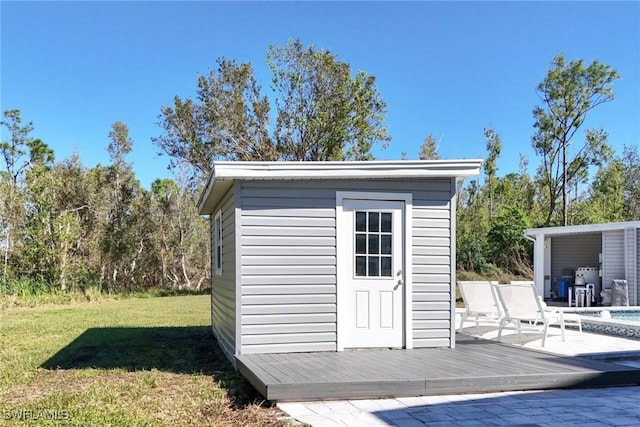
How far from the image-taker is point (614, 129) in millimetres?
24062

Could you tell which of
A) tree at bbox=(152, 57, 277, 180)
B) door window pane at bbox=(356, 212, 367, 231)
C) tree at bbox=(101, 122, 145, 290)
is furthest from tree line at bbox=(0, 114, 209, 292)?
door window pane at bbox=(356, 212, 367, 231)

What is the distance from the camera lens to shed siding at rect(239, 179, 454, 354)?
5918 mm

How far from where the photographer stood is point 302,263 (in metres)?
6.07

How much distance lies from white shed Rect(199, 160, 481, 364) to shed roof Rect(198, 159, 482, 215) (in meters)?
0.01

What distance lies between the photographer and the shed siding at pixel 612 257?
46.0ft

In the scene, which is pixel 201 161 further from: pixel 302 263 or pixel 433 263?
pixel 433 263

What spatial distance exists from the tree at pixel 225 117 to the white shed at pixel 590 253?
32.5ft

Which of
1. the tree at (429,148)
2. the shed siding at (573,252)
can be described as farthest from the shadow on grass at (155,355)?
the tree at (429,148)

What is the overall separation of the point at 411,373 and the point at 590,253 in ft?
46.2

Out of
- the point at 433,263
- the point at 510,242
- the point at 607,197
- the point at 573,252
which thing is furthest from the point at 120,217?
the point at 607,197

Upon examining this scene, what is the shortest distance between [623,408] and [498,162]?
22.8 meters

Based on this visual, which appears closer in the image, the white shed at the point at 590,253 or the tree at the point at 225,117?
the white shed at the point at 590,253

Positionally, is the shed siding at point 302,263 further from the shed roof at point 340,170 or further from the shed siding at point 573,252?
the shed siding at point 573,252

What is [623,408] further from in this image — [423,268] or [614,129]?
[614,129]
